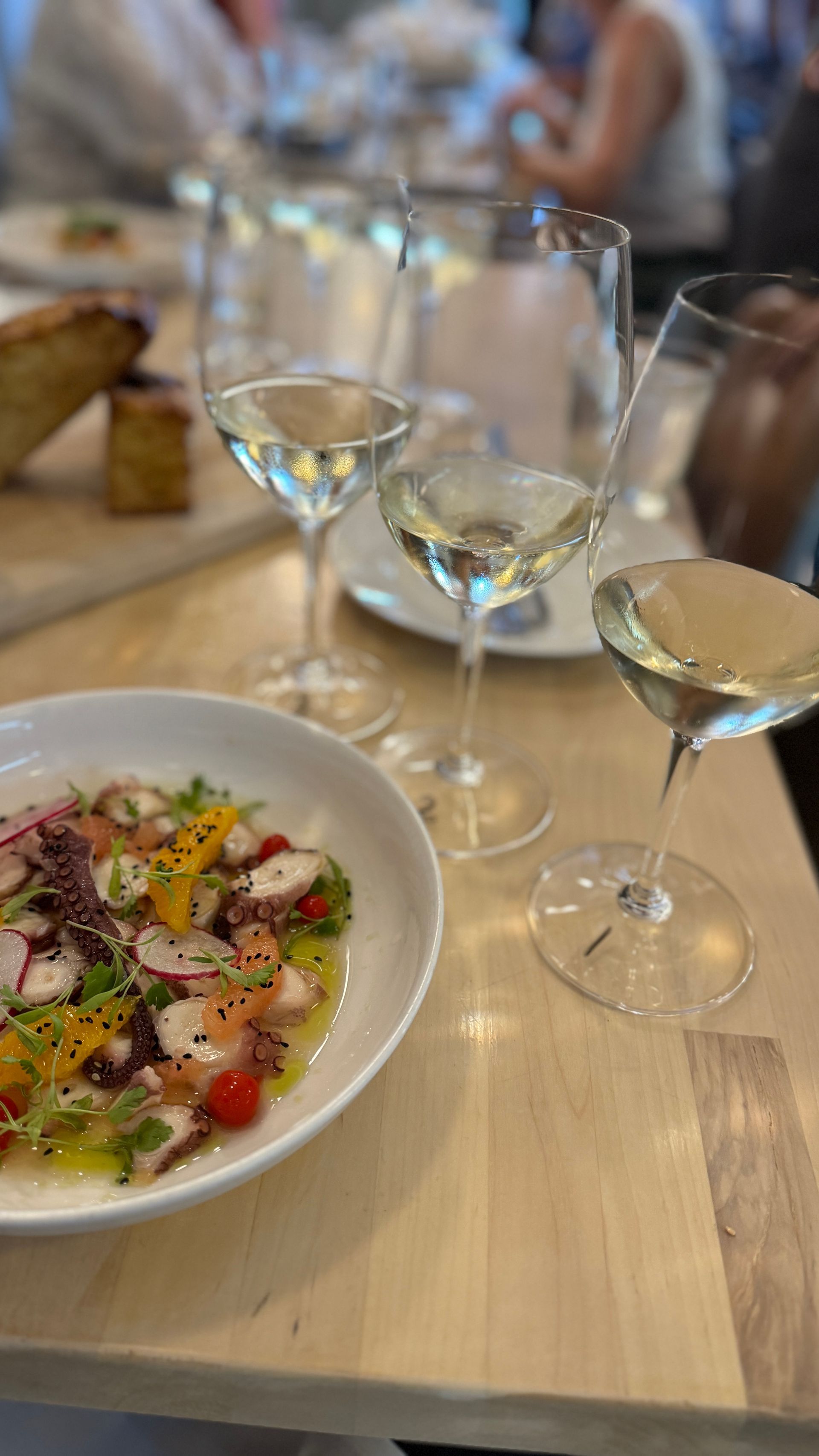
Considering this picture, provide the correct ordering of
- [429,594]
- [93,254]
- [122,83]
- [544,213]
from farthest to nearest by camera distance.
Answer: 1. [122,83]
2. [93,254]
3. [429,594]
4. [544,213]

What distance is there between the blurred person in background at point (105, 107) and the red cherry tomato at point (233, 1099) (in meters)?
3.31

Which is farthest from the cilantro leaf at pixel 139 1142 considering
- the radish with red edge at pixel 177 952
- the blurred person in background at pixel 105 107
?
the blurred person in background at pixel 105 107

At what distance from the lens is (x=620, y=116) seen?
3.63 m

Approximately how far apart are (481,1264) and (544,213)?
824 millimetres

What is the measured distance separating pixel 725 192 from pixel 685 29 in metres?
1.27

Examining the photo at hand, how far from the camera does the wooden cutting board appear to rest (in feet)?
4.22

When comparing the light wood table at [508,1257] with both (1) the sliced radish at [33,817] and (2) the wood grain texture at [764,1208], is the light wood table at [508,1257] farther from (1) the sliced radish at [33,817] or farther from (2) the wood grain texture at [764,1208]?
(1) the sliced radish at [33,817]

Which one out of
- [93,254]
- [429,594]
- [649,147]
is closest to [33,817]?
[429,594]

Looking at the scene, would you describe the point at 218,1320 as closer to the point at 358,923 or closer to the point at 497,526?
the point at 358,923

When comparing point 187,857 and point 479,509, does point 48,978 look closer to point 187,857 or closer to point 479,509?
point 187,857

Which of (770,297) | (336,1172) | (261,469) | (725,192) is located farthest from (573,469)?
(725,192)

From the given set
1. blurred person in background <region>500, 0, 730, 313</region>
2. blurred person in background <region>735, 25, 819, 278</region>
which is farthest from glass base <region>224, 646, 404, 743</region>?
blurred person in background <region>500, 0, 730, 313</region>

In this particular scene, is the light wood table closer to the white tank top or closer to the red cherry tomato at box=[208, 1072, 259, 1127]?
the red cherry tomato at box=[208, 1072, 259, 1127]

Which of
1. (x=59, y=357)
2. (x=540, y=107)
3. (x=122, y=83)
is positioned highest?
(x=540, y=107)
